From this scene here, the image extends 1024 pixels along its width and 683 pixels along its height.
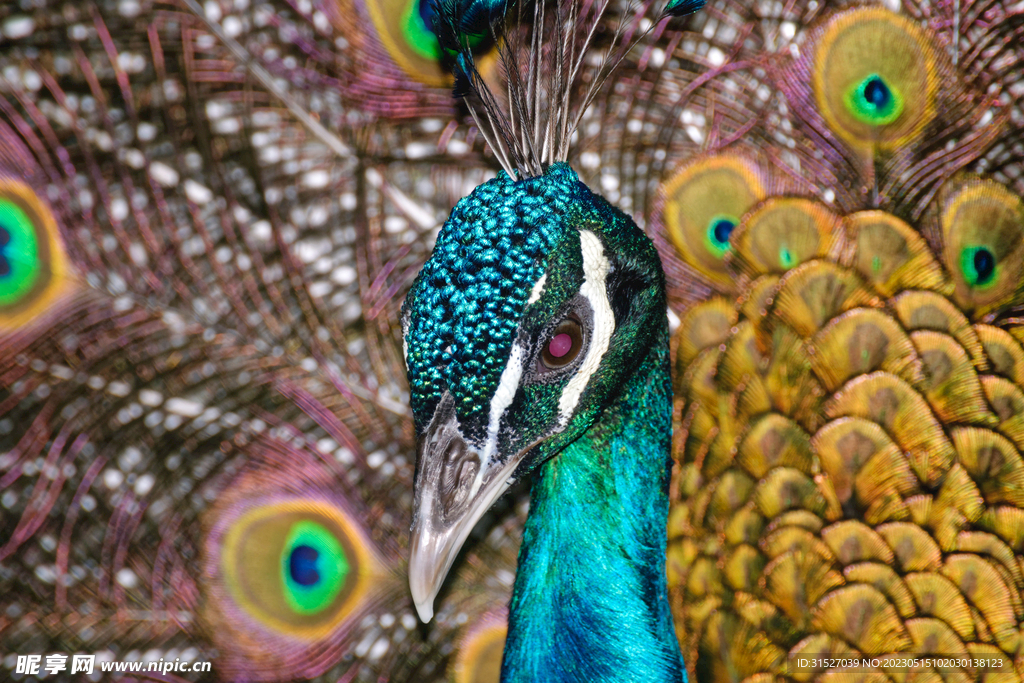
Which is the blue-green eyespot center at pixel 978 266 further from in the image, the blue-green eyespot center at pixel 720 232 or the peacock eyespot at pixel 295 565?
the peacock eyespot at pixel 295 565

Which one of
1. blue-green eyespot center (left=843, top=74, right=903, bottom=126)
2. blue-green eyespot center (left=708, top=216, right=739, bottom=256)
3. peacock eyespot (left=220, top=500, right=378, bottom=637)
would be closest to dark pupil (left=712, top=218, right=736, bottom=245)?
blue-green eyespot center (left=708, top=216, right=739, bottom=256)

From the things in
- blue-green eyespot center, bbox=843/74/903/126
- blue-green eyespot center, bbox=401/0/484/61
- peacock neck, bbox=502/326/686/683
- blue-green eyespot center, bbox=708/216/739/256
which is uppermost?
blue-green eyespot center, bbox=401/0/484/61

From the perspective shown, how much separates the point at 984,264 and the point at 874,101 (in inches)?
12.2

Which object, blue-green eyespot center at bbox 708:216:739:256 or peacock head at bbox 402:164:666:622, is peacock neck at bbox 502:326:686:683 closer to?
peacock head at bbox 402:164:666:622

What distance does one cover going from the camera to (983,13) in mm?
1063

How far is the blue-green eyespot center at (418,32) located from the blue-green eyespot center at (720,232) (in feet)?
1.71

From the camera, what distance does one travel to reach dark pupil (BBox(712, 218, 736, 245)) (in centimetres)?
118

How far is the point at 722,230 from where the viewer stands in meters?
1.18

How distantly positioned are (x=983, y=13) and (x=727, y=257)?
51cm

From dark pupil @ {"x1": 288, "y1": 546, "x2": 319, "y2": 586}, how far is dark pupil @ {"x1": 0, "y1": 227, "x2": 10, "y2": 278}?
0.65 metres

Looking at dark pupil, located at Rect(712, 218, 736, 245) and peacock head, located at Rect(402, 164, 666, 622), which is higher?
dark pupil, located at Rect(712, 218, 736, 245)

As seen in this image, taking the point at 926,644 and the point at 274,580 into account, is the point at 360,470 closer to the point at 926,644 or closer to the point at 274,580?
the point at 274,580

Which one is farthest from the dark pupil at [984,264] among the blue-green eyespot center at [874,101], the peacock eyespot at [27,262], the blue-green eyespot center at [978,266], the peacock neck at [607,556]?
the peacock eyespot at [27,262]

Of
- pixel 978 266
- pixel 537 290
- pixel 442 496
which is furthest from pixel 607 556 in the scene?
pixel 978 266
